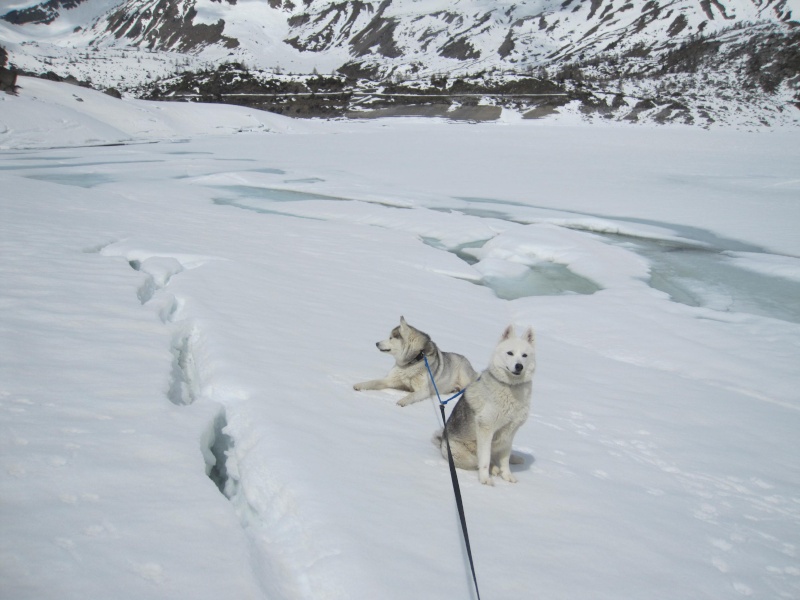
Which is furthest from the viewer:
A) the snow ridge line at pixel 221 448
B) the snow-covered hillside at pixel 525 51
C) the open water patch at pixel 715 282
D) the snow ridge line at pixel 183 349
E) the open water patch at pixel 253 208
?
the snow-covered hillside at pixel 525 51

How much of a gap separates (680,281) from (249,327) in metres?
7.43

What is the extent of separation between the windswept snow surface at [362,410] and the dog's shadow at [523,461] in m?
0.03

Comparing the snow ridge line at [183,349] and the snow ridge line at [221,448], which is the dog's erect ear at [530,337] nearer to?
the snow ridge line at [221,448]

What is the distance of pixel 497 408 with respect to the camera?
2975 millimetres

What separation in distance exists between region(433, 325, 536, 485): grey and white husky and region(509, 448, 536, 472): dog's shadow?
201mm

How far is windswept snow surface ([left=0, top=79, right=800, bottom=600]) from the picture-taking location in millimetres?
2230

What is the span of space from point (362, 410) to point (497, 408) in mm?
1200

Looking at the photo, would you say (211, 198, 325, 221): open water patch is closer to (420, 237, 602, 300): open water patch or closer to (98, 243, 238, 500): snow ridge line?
(420, 237, 602, 300): open water patch

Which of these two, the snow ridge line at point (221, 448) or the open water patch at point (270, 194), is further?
the open water patch at point (270, 194)

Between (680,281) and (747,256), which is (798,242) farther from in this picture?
(680,281)

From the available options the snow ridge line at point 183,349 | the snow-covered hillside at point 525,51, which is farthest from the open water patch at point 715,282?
the snow-covered hillside at point 525,51

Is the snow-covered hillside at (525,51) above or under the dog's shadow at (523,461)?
above

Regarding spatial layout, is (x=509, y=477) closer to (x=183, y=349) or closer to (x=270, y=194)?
(x=183, y=349)

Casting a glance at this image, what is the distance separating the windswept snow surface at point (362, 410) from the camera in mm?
2230
